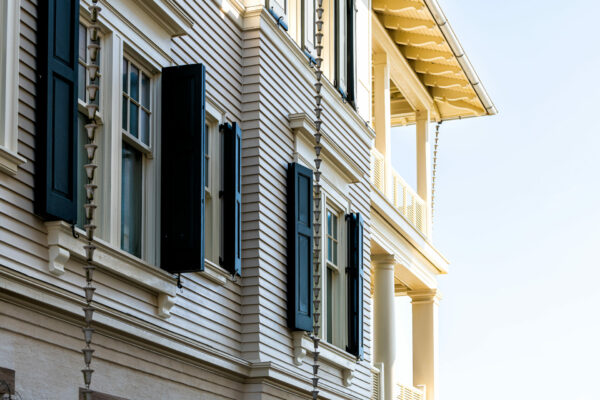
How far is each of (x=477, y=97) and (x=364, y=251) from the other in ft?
30.7

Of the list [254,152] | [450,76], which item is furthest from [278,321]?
[450,76]

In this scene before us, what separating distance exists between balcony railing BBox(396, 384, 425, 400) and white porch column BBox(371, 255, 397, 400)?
2.08ft

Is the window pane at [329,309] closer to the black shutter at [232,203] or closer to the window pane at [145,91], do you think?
the black shutter at [232,203]

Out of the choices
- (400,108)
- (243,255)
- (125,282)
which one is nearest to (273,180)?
(243,255)

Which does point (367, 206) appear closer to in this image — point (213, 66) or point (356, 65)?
point (356, 65)

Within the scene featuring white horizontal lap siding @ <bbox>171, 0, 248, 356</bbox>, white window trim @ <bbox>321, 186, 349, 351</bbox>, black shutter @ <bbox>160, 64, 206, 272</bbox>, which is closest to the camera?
black shutter @ <bbox>160, 64, 206, 272</bbox>

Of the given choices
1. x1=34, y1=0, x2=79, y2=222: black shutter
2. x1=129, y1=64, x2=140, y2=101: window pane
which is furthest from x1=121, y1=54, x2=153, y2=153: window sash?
x1=34, y1=0, x2=79, y2=222: black shutter

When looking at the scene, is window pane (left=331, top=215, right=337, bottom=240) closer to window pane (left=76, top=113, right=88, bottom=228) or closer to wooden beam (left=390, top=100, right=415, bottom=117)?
window pane (left=76, top=113, right=88, bottom=228)

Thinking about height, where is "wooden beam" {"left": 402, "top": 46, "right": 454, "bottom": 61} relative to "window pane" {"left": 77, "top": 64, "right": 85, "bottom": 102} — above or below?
above

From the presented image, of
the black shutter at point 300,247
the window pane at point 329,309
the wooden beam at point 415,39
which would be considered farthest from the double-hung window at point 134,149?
the wooden beam at point 415,39

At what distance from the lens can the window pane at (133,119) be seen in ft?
33.9

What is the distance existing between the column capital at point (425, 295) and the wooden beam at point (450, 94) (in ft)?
12.9

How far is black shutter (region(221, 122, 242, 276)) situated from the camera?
11.9m

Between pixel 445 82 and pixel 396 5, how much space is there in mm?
3376
